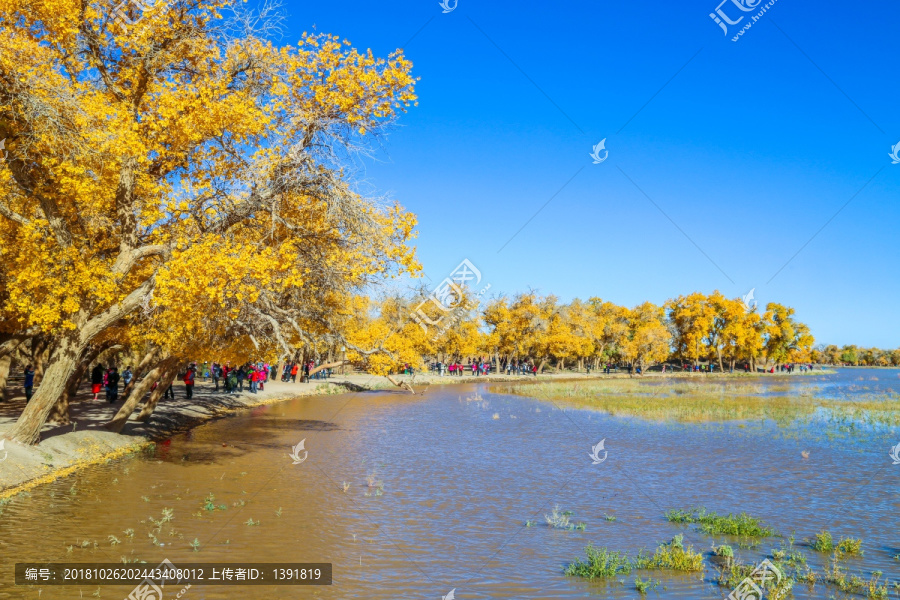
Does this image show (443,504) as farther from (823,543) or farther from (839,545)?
(839,545)

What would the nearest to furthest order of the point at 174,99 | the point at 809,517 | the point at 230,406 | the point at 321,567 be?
1. the point at 321,567
2. the point at 809,517
3. the point at 174,99
4. the point at 230,406

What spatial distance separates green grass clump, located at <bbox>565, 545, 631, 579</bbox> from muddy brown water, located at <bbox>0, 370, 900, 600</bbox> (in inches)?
7.2

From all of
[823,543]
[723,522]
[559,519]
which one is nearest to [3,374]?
[559,519]

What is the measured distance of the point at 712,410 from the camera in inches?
1391

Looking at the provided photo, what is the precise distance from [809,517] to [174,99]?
1574 cm

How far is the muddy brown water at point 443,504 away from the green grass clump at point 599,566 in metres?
0.18

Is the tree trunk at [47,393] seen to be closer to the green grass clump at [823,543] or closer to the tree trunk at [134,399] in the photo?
the tree trunk at [134,399]

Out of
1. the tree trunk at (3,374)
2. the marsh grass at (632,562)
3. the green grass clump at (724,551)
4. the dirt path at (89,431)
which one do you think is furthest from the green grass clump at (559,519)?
the tree trunk at (3,374)

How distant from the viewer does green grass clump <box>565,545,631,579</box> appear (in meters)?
9.27

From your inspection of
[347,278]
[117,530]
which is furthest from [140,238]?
[117,530]

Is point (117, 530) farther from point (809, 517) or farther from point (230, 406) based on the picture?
point (230, 406)

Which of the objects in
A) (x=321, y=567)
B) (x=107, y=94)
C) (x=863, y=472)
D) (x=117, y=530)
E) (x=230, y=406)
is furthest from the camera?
(x=230, y=406)

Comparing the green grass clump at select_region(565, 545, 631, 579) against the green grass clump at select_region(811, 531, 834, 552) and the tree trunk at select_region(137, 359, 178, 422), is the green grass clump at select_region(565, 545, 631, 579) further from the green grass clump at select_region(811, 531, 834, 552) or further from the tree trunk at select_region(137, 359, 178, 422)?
the tree trunk at select_region(137, 359, 178, 422)

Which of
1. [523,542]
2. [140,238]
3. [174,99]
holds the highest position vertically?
[174,99]
